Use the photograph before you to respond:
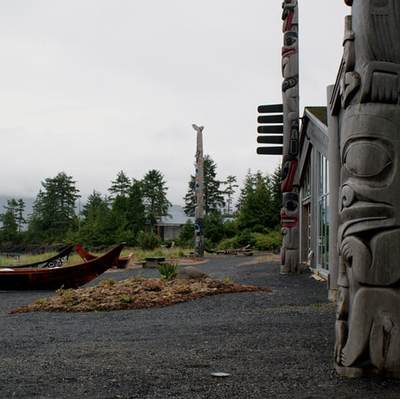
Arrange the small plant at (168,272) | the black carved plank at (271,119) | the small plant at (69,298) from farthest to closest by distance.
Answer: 1. the black carved plank at (271,119)
2. the small plant at (168,272)
3. the small plant at (69,298)

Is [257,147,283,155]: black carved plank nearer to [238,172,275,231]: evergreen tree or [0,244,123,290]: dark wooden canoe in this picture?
[0,244,123,290]: dark wooden canoe

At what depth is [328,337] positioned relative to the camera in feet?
19.2

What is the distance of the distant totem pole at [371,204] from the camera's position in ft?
13.0

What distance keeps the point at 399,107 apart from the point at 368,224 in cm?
97

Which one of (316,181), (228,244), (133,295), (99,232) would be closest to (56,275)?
(133,295)

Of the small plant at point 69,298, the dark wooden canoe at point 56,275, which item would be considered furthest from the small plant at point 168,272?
the small plant at point 69,298

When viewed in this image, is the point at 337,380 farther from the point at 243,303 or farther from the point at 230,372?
the point at 243,303

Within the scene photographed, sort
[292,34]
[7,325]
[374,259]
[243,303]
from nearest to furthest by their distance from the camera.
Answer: [374,259], [7,325], [243,303], [292,34]

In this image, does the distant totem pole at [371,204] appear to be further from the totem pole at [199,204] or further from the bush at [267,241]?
the bush at [267,241]

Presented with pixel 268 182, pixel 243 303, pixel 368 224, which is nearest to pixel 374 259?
pixel 368 224

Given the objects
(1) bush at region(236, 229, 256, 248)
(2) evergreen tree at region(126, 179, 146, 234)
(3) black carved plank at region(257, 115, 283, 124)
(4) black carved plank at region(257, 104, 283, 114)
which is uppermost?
(4) black carved plank at region(257, 104, 283, 114)

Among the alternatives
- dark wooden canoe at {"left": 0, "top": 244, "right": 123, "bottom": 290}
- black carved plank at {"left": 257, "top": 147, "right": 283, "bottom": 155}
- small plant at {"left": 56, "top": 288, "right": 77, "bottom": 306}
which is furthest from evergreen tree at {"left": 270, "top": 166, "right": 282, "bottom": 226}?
small plant at {"left": 56, "top": 288, "right": 77, "bottom": 306}

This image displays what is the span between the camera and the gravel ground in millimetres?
3926

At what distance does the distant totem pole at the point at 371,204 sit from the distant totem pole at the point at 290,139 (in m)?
10.4
